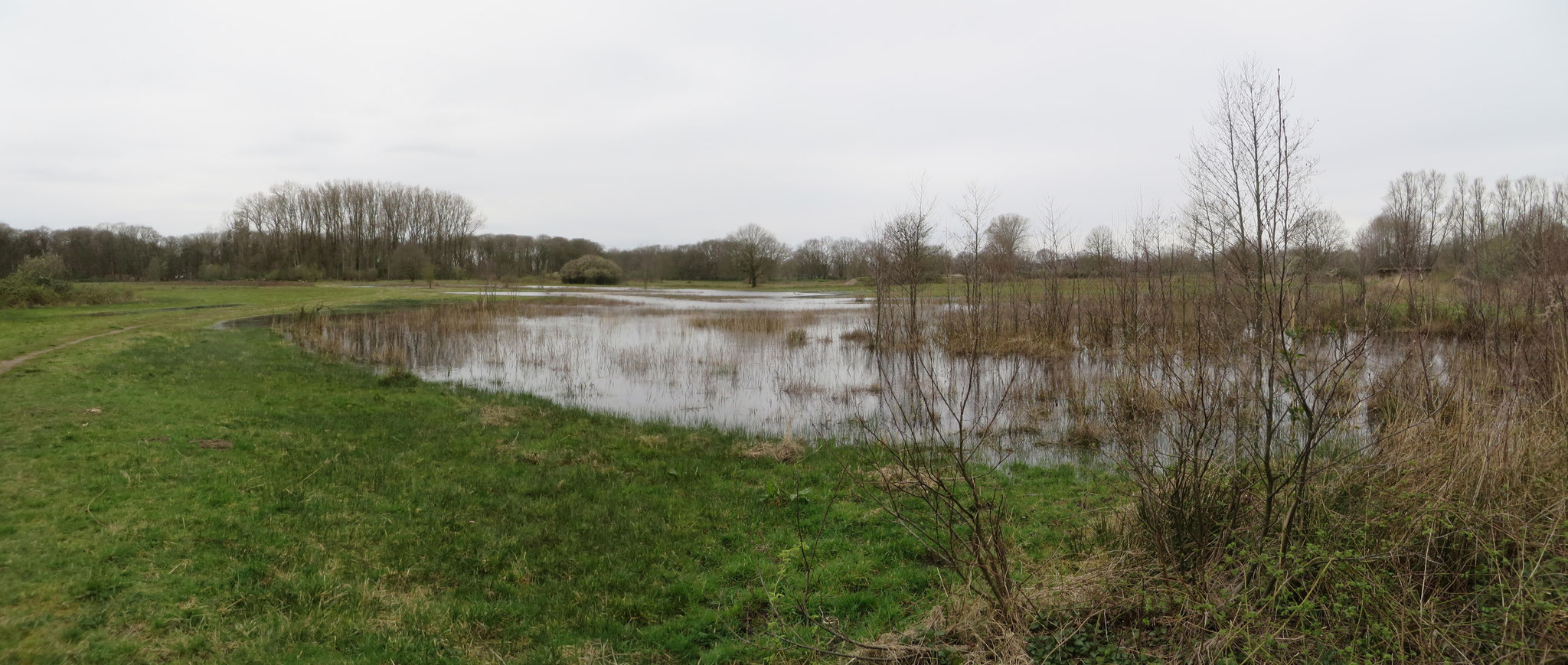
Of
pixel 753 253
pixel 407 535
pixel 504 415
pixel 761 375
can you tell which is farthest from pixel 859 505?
pixel 753 253

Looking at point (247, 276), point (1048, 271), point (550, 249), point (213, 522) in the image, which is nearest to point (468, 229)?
point (550, 249)

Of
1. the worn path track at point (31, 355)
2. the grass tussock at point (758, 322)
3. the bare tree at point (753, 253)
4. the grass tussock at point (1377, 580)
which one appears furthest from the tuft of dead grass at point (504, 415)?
the bare tree at point (753, 253)

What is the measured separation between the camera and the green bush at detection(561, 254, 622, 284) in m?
70.6

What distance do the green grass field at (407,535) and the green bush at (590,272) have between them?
60855 mm

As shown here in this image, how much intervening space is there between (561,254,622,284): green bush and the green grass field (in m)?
60.9

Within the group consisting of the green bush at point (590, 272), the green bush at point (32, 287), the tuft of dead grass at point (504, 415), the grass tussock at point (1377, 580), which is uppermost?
the green bush at point (590, 272)

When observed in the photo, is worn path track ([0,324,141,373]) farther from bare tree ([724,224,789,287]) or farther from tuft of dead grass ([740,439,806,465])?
bare tree ([724,224,789,287])

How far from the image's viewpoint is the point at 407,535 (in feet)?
19.6

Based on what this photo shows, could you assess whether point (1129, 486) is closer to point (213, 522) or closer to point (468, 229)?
point (213, 522)

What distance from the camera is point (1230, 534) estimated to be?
373cm

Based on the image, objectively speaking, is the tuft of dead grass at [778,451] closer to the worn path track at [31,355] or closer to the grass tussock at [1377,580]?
the grass tussock at [1377,580]

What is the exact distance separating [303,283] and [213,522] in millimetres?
62398

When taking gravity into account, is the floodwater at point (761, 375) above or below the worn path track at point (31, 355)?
below

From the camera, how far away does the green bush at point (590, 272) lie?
232 feet
